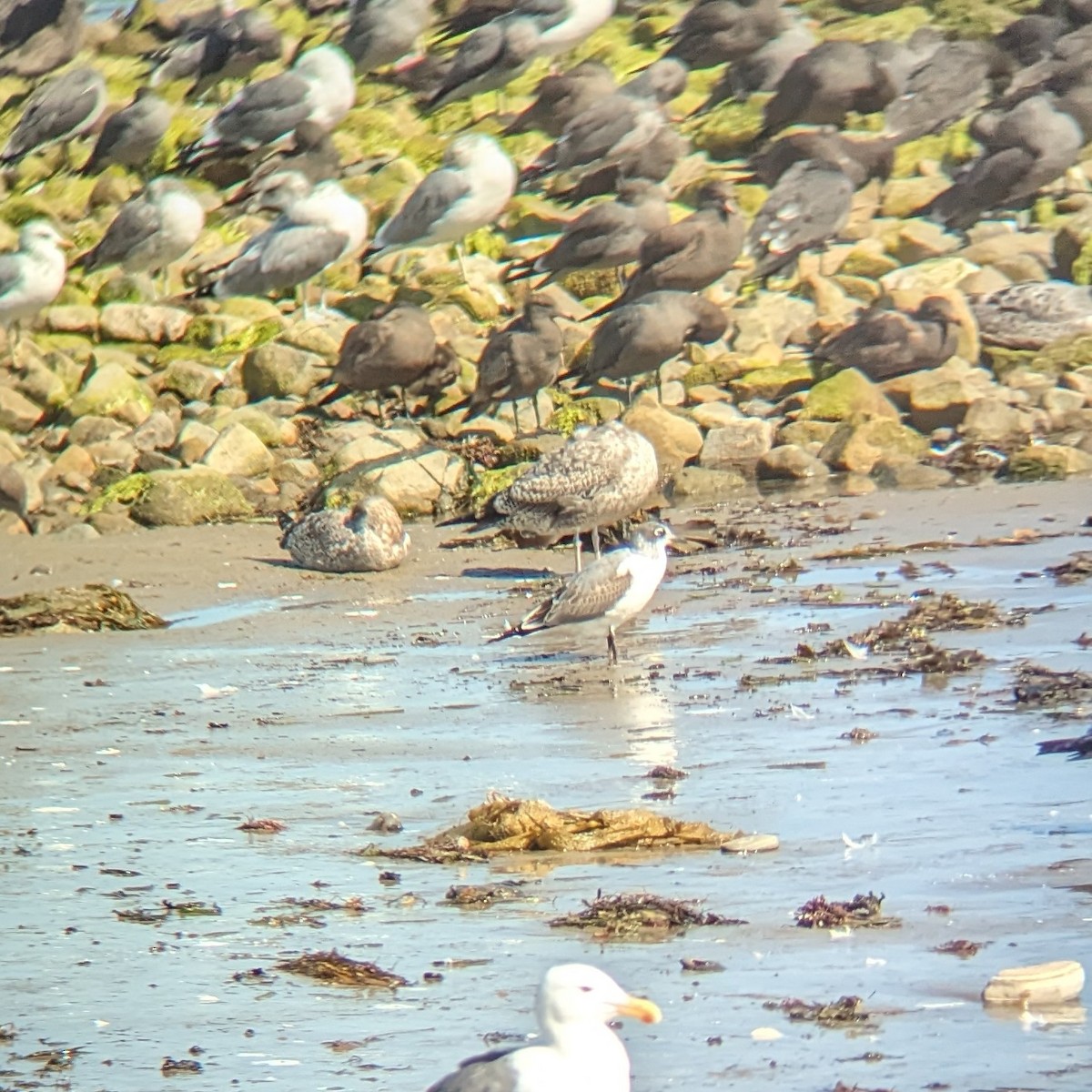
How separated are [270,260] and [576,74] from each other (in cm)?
543

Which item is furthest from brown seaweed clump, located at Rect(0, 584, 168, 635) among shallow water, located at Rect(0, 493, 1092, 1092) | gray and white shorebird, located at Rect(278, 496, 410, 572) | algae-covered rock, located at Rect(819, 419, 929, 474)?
algae-covered rock, located at Rect(819, 419, 929, 474)

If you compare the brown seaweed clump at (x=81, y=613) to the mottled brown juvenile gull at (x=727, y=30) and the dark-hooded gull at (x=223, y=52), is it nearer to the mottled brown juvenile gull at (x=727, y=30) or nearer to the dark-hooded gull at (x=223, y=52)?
the mottled brown juvenile gull at (x=727, y=30)

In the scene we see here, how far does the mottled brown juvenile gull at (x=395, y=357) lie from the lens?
1623 centimetres

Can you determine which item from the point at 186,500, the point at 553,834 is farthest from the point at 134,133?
the point at 553,834

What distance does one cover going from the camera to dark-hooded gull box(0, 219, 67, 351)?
20.0 meters

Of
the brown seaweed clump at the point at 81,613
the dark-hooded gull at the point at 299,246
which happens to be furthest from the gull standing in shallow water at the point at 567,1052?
the dark-hooded gull at the point at 299,246

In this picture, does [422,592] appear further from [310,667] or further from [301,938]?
[301,938]

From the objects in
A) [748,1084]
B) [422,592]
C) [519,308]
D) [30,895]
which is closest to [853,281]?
[519,308]

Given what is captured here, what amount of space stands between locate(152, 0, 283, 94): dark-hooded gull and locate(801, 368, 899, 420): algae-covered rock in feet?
43.7

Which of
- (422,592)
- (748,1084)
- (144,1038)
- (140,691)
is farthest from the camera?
(422,592)

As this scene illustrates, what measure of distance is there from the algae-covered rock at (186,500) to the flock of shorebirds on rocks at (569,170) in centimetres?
185

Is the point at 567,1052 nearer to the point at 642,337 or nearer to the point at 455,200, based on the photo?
the point at 642,337

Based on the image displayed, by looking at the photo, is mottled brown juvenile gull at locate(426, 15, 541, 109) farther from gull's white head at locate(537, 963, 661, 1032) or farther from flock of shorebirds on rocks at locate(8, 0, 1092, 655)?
gull's white head at locate(537, 963, 661, 1032)

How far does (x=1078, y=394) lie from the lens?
15844 mm
